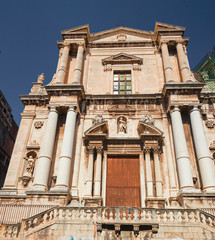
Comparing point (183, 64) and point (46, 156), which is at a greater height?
point (183, 64)

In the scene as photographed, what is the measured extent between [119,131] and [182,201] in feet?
18.7

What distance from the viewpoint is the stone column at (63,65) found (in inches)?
647

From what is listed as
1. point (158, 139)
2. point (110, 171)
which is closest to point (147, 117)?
point (158, 139)

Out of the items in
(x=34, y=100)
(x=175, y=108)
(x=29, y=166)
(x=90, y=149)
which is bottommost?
(x=29, y=166)

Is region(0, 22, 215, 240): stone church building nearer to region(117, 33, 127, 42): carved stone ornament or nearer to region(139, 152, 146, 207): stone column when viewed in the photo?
region(139, 152, 146, 207): stone column

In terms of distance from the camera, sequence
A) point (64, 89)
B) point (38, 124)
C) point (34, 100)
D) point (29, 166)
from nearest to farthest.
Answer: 1. point (29, 166)
2. point (64, 89)
3. point (38, 124)
4. point (34, 100)

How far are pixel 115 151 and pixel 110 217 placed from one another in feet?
18.2

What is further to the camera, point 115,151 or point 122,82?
point 122,82

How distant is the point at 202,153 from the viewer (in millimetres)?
12648

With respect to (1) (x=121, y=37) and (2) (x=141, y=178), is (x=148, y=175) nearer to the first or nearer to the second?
(2) (x=141, y=178)

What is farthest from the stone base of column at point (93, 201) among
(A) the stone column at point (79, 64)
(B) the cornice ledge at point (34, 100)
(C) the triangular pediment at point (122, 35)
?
(C) the triangular pediment at point (122, 35)

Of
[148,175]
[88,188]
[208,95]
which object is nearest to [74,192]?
[88,188]

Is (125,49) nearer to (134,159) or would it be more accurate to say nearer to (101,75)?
(101,75)

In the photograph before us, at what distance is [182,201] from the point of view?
11.3 m
